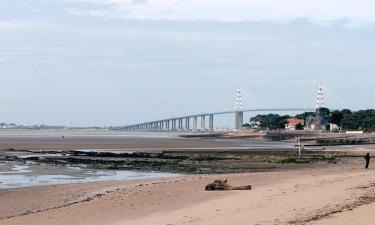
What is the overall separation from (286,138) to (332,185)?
343 feet

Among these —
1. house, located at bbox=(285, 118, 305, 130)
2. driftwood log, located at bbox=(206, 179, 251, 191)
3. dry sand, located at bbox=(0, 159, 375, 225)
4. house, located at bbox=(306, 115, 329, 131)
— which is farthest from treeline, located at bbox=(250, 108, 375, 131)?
driftwood log, located at bbox=(206, 179, 251, 191)

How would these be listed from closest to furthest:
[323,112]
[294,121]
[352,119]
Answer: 1. [352,119]
2. [323,112]
3. [294,121]

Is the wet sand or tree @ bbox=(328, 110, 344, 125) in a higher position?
tree @ bbox=(328, 110, 344, 125)

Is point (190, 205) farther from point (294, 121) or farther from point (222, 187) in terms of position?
point (294, 121)

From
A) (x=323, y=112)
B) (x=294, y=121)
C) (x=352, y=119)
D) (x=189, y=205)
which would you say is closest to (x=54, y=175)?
(x=189, y=205)

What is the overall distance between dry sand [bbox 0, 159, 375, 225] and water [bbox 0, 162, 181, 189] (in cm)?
387

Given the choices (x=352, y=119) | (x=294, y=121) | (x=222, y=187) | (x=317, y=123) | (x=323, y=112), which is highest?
(x=323, y=112)

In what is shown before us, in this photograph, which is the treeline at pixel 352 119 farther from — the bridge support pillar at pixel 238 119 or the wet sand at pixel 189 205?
the wet sand at pixel 189 205

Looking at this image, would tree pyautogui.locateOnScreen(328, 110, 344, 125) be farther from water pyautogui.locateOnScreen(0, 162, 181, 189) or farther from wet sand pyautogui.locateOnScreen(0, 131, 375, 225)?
wet sand pyautogui.locateOnScreen(0, 131, 375, 225)

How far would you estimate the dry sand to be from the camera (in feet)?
41.1

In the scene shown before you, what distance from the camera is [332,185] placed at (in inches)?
749

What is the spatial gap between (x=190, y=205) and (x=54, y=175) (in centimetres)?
1663

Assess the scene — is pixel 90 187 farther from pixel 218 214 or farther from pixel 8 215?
pixel 218 214

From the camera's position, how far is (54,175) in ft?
102
